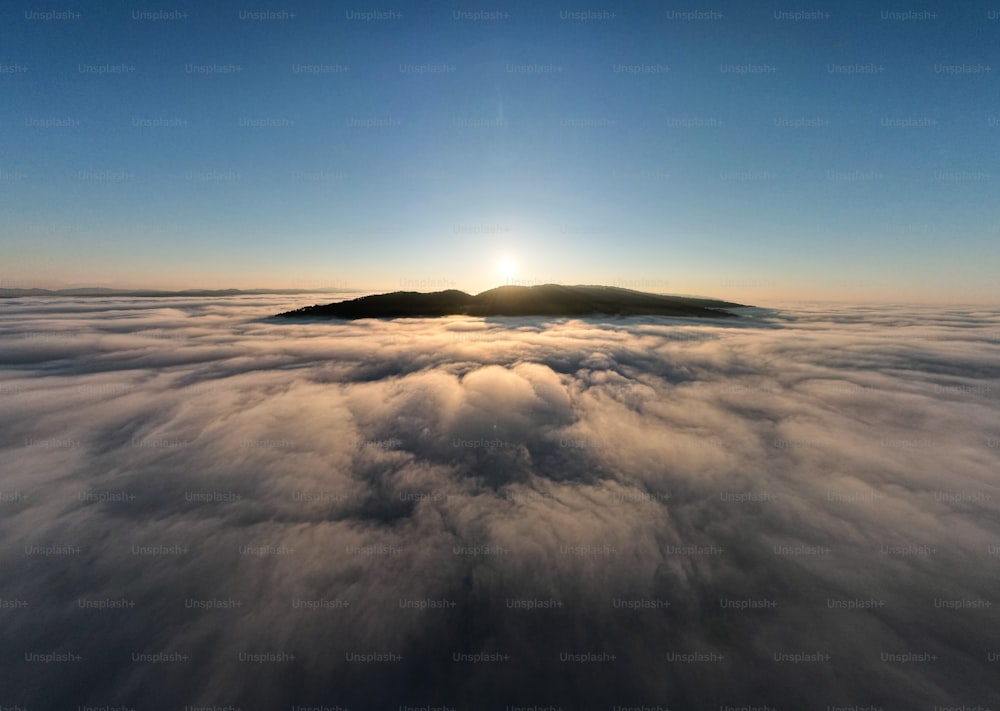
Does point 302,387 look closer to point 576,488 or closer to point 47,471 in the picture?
point 47,471

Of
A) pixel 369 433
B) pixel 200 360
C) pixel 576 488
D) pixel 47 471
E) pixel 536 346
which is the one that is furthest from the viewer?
pixel 536 346

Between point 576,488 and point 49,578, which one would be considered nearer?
point 49,578

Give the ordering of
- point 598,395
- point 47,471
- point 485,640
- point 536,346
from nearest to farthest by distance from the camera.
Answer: point 485,640 → point 47,471 → point 598,395 → point 536,346

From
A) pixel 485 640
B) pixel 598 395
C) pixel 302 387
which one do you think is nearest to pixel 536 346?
pixel 598 395

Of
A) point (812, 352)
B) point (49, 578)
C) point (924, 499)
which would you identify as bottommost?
point (49, 578)

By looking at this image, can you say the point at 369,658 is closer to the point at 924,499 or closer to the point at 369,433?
the point at 369,433

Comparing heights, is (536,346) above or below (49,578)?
above
